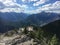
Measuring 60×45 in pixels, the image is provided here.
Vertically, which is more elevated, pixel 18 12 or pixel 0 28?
pixel 18 12

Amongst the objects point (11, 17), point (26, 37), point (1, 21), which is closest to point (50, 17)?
point (11, 17)

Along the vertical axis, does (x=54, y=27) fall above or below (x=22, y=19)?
below

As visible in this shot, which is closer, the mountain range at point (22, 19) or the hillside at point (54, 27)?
the mountain range at point (22, 19)

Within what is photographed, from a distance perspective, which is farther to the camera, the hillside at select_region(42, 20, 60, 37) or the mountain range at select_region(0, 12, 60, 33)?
the hillside at select_region(42, 20, 60, 37)

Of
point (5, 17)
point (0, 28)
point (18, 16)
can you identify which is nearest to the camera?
point (0, 28)

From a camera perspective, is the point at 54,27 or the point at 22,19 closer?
the point at 22,19

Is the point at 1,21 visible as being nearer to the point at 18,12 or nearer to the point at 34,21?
the point at 18,12

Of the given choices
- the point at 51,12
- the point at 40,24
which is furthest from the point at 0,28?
the point at 51,12

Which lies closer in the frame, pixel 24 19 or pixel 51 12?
pixel 24 19

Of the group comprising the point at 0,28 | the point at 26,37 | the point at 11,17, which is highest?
the point at 11,17

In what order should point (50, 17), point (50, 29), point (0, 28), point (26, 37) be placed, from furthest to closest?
point (50, 29), point (50, 17), point (0, 28), point (26, 37)
